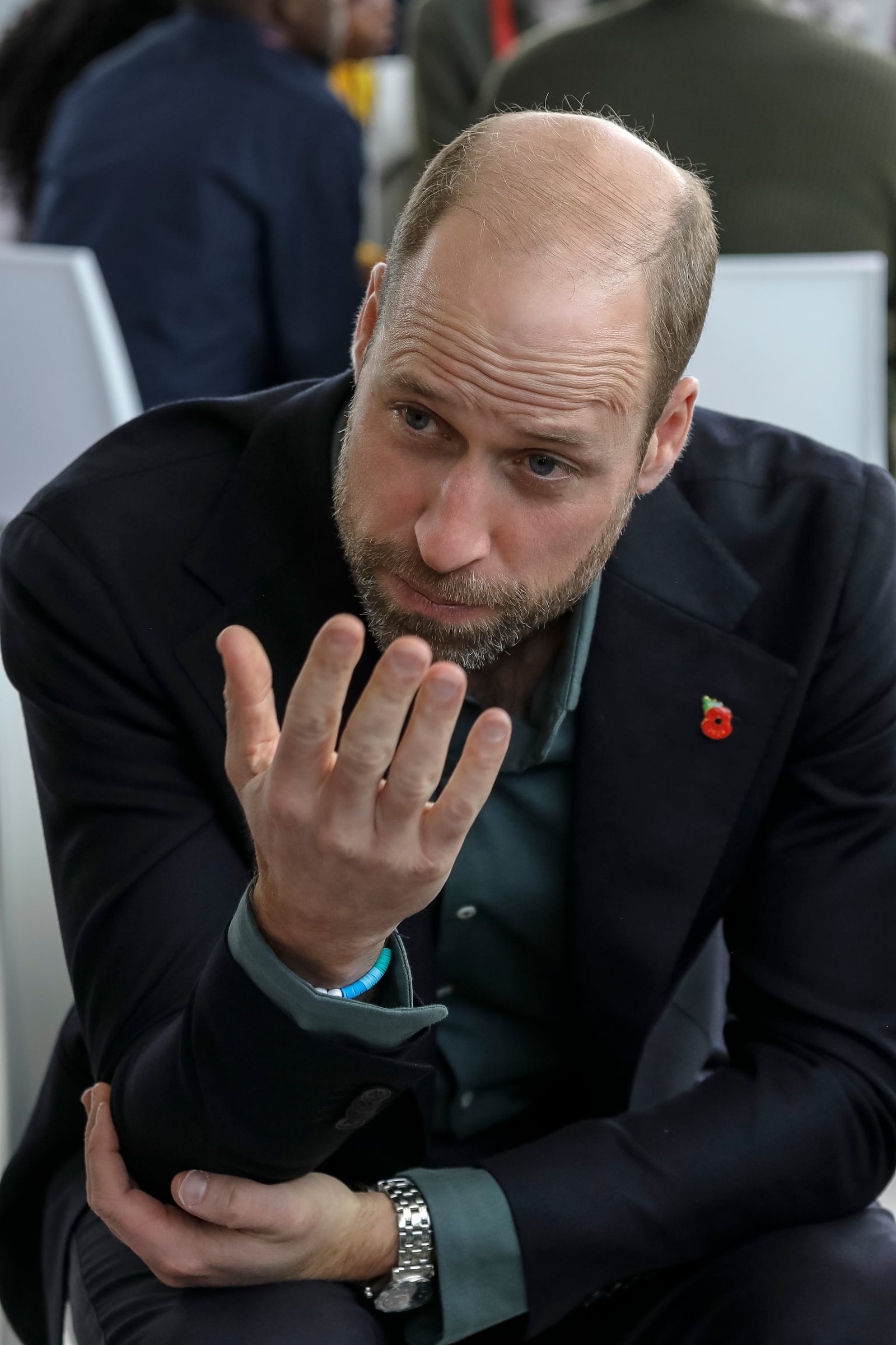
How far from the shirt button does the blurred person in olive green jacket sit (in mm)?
2009

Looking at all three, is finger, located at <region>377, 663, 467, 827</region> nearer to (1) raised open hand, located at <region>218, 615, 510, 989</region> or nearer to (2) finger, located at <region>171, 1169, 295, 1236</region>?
(1) raised open hand, located at <region>218, 615, 510, 989</region>

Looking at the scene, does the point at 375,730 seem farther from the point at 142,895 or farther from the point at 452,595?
the point at 142,895

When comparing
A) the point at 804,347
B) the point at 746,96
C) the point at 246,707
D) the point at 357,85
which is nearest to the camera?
the point at 246,707

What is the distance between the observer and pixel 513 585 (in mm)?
1272

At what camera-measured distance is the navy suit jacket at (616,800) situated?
1.33 metres

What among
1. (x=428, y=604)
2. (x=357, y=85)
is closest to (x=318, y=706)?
(x=428, y=604)

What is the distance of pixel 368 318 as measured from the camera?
54.2 inches

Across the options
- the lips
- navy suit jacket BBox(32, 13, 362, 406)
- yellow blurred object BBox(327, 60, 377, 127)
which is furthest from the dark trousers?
yellow blurred object BBox(327, 60, 377, 127)

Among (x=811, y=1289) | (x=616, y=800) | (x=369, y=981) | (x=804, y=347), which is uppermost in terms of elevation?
(x=369, y=981)

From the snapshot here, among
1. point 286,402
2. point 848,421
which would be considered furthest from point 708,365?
point 286,402

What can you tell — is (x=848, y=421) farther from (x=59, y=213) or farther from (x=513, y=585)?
(x=59, y=213)

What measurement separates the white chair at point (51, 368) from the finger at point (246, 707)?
179 cm

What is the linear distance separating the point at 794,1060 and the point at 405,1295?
0.40 metres

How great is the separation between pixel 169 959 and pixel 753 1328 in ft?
1.83
